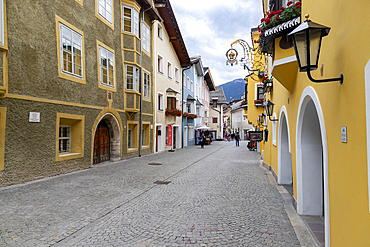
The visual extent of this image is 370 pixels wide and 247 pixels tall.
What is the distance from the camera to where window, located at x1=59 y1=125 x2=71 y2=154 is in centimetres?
1093

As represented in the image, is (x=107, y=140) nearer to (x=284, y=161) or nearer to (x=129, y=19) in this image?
(x=129, y=19)

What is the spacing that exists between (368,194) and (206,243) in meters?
2.60

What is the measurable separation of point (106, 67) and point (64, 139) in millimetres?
4446

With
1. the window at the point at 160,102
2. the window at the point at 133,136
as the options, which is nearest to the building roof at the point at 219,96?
the window at the point at 160,102

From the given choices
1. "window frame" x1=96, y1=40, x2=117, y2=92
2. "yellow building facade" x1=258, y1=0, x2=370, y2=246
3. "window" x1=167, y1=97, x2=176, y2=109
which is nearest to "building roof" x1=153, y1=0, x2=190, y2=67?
"window" x1=167, y1=97, x2=176, y2=109

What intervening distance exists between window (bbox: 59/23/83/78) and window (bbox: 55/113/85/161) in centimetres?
189

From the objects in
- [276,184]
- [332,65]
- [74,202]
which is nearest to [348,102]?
[332,65]

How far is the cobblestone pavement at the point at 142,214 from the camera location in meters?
4.33

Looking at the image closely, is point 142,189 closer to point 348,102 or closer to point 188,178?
point 188,178

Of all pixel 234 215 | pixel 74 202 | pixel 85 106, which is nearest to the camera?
pixel 234 215

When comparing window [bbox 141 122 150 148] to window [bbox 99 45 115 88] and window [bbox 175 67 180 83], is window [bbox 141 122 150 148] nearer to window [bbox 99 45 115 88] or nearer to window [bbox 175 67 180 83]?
window [bbox 99 45 115 88]

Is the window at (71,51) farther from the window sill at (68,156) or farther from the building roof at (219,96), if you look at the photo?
the building roof at (219,96)

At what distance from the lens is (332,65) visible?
10.6ft

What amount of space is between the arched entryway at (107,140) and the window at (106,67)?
1685 millimetres
